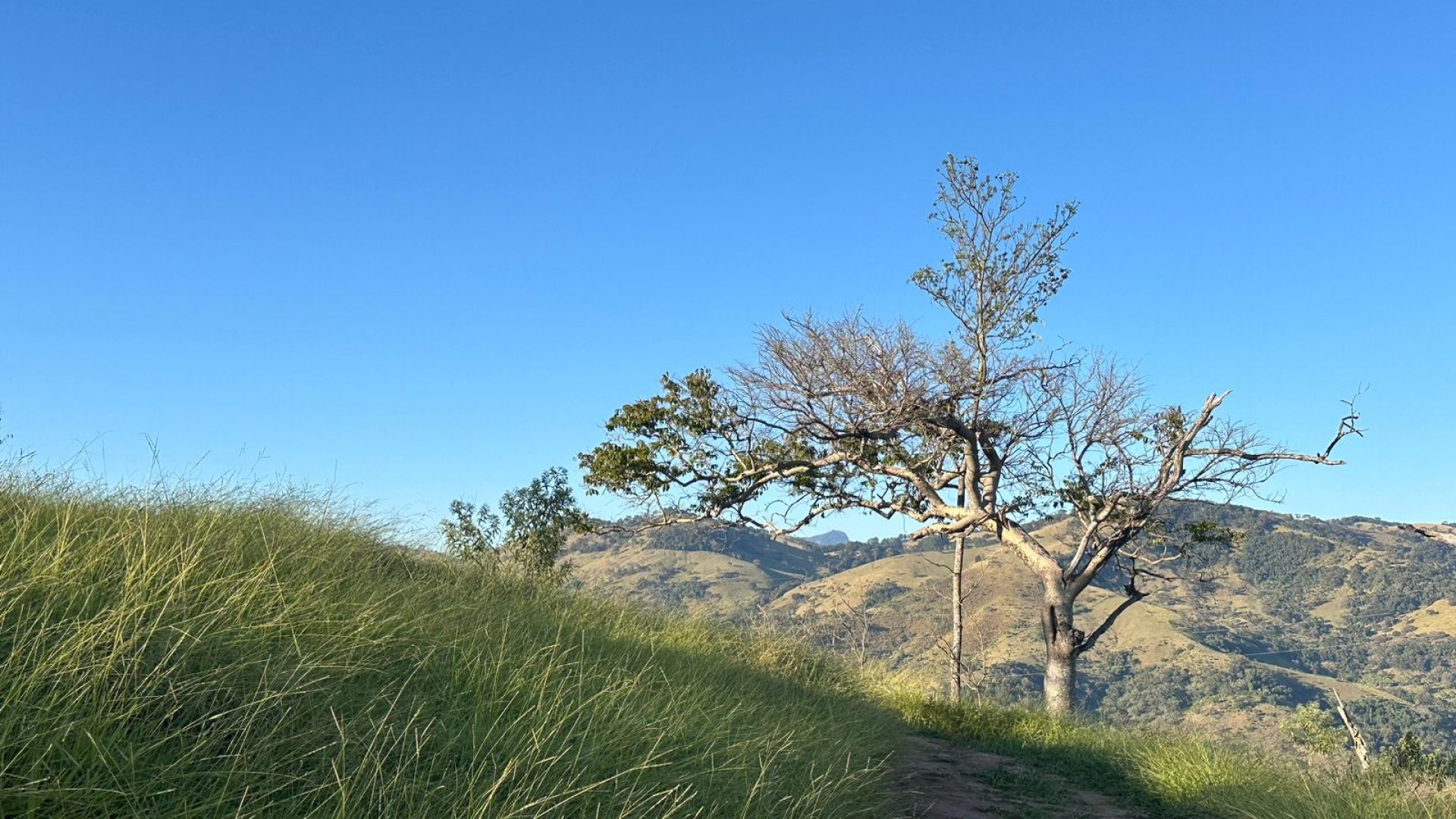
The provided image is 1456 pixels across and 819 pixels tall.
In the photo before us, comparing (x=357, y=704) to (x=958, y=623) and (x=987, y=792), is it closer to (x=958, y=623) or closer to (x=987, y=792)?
(x=987, y=792)

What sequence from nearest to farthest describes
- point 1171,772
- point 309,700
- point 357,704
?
point 309,700 → point 357,704 → point 1171,772

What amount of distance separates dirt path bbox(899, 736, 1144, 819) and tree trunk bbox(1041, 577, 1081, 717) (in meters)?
9.46

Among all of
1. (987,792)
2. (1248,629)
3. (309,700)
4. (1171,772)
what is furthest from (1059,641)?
(1248,629)

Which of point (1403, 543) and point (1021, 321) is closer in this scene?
point (1021, 321)

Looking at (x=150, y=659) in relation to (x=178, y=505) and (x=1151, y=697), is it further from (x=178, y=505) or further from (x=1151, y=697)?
(x=1151, y=697)

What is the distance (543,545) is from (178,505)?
18035 mm

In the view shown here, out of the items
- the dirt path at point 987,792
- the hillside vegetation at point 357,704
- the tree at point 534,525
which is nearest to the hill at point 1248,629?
the tree at point 534,525

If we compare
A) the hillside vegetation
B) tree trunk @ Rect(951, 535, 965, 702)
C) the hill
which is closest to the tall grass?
the hillside vegetation

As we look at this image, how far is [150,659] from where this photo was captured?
15.2 feet

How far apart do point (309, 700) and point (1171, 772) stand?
406 inches

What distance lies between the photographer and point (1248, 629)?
155750 millimetres

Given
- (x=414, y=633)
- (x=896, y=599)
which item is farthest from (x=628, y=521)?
(x=896, y=599)

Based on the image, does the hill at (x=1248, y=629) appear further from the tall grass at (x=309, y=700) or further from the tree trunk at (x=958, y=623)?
the tall grass at (x=309, y=700)

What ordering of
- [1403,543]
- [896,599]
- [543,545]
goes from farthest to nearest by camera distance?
[1403,543]
[896,599]
[543,545]
